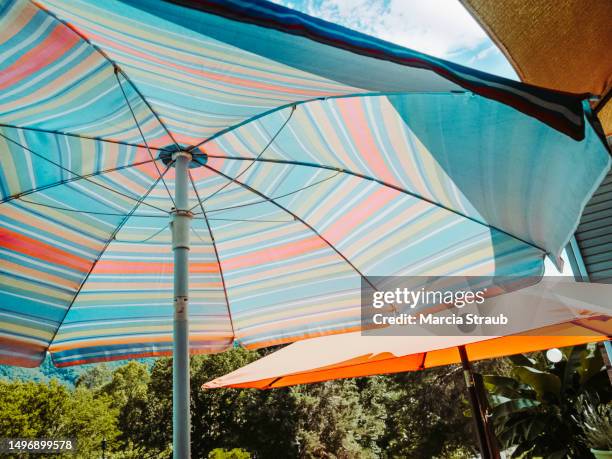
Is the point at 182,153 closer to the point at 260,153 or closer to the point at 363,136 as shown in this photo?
the point at 260,153

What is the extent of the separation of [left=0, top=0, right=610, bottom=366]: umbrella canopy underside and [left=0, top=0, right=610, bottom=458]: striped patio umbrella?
11 mm

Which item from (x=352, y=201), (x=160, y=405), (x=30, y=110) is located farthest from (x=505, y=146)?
(x=160, y=405)

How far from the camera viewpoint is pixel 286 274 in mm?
3473

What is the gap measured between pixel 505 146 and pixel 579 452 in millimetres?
9299

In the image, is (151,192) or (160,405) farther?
(160,405)

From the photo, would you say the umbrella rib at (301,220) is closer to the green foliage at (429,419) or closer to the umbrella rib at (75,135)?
the umbrella rib at (75,135)

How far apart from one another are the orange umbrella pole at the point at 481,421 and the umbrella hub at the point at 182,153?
8.85 ft

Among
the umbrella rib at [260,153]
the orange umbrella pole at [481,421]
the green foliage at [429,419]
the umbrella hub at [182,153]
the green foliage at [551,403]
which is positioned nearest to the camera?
the umbrella rib at [260,153]

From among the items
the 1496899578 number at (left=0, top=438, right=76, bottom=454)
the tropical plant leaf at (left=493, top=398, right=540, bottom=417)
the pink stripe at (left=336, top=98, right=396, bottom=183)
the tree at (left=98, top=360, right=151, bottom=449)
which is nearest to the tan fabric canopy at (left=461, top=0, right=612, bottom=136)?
the pink stripe at (left=336, top=98, right=396, bottom=183)

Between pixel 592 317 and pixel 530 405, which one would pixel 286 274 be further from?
pixel 530 405

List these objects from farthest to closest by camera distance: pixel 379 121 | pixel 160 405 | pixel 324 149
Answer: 1. pixel 160 405
2. pixel 324 149
3. pixel 379 121

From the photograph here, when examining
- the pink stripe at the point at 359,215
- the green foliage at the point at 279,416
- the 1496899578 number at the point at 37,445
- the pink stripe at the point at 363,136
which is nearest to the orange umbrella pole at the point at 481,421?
the pink stripe at the point at 359,215

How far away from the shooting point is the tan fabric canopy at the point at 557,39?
2906 millimetres

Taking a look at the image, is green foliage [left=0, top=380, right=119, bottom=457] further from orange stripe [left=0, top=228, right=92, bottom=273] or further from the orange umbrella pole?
the orange umbrella pole
